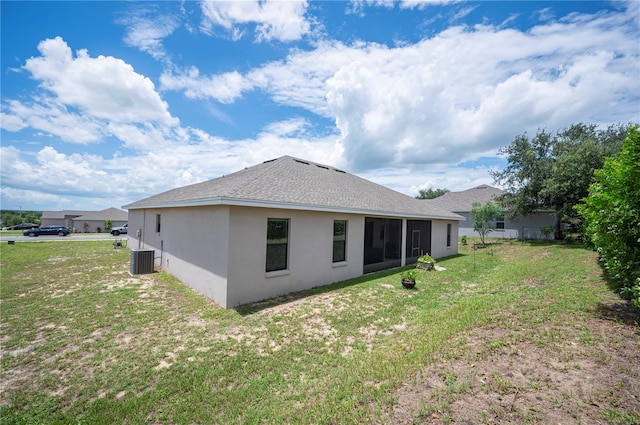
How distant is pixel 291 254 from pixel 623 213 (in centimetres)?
751

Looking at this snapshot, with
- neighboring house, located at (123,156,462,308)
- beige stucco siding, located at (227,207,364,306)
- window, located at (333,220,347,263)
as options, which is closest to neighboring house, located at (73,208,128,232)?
neighboring house, located at (123,156,462,308)

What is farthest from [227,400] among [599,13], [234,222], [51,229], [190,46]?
[51,229]

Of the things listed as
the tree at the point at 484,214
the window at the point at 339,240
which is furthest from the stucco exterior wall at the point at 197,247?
the tree at the point at 484,214

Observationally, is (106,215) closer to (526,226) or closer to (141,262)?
(141,262)

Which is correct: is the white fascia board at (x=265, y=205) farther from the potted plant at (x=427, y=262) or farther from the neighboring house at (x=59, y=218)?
the neighboring house at (x=59, y=218)

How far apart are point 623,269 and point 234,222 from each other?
340 inches

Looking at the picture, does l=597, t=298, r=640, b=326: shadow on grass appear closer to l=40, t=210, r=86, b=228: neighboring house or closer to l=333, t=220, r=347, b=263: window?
l=333, t=220, r=347, b=263: window

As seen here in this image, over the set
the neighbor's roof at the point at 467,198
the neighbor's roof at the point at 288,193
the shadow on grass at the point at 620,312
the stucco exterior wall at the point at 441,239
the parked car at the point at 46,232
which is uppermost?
the neighbor's roof at the point at 467,198

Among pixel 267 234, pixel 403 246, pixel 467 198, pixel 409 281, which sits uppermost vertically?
pixel 467 198

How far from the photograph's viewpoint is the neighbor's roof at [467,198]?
30016 mm

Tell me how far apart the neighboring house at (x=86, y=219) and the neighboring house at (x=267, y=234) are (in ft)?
165

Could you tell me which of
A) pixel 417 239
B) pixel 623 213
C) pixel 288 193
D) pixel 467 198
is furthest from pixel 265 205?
pixel 467 198

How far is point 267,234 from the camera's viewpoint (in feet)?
26.0

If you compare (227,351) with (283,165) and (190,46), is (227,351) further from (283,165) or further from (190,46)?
(190,46)
